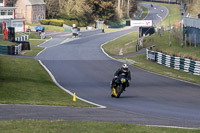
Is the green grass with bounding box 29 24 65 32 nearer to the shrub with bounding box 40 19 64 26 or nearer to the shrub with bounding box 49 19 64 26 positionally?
the shrub with bounding box 49 19 64 26

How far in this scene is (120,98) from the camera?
22.4 meters

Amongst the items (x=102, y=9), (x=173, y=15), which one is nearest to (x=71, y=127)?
(x=102, y=9)

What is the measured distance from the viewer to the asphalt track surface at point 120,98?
1541 centimetres

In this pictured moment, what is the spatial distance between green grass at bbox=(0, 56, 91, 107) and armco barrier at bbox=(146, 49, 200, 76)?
12.1 meters

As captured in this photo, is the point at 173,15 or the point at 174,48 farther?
the point at 173,15

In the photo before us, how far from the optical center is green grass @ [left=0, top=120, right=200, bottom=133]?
39.2ft

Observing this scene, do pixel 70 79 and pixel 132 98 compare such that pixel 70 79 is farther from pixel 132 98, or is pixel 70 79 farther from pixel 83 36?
pixel 83 36

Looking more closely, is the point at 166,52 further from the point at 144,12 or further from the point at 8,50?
the point at 144,12

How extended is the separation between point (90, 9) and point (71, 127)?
10994 cm

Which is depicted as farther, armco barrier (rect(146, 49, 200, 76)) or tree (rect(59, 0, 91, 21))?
tree (rect(59, 0, 91, 21))

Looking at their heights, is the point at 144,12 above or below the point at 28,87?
above

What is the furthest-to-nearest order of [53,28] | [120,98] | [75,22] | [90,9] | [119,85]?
[90,9], [75,22], [53,28], [120,98], [119,85]

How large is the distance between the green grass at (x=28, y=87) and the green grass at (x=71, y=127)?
5.34 meters

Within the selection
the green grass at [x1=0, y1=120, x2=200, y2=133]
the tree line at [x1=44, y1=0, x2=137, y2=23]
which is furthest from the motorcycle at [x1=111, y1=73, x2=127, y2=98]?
the tree line at [x1=44, y1=0, x2=137, y2=23]
